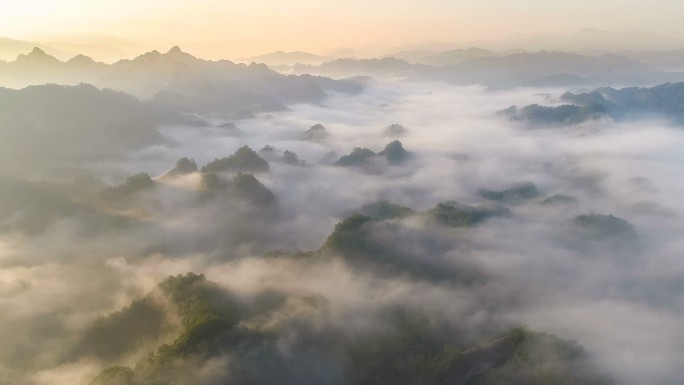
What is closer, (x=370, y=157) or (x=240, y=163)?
(x=240, y=163)

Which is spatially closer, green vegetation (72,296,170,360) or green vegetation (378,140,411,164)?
green vegetation (72,296,170,360)

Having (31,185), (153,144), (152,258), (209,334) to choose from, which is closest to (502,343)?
(209,334)

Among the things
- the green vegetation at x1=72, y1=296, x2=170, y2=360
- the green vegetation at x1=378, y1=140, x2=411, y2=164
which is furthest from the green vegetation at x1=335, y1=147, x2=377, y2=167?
the green vegetation at x1=72, y1=296, x2=170, y2=360

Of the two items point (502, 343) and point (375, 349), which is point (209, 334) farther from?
point (502, 343)

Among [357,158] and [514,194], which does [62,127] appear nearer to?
[357,158]

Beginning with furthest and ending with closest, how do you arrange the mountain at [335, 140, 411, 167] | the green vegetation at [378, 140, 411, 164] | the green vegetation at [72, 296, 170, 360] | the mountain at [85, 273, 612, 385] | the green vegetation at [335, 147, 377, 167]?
the green vegetation at [378, 140, 411, 164] → the mountain at [335, 140, 411, 167] → the green vegetation at [335, 147, 377, 167] → the green vegetation at [72, 296, 170, 360] → the mountain at [85, 273, 612, 385]

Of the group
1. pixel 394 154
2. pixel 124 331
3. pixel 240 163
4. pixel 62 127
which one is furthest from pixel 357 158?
pixel 124 331

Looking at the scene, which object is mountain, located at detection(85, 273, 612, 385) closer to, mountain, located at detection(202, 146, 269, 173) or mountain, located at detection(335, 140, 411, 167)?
mountain, located at detection(202, 146, 269, 173)

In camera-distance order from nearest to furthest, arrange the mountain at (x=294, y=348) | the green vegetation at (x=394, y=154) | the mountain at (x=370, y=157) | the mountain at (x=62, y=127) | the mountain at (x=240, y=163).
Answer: the mountain at (x=294, y=348) < the mountain at (x=240, y=163) < the mountain at (x=62, y=127) < the mountain at (x=370, y=157) < the green vegetation at (x=394, y=154)

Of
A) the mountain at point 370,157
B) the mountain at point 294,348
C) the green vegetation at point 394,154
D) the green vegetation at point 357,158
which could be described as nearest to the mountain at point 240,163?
the green vegetation at point 357,158

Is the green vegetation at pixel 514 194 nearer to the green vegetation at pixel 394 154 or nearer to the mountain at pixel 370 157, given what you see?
the green vegetation at pixel 394 154

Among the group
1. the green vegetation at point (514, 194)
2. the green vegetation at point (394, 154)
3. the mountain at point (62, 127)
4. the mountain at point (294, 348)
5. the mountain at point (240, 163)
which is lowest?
the green vegetation at point (514, 194)

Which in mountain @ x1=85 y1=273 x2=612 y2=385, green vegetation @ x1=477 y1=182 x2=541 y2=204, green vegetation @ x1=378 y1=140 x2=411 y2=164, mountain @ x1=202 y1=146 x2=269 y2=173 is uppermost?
mountain @ x1=202 y1=146 x2=269 y2=173
